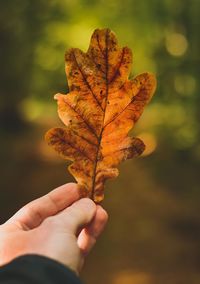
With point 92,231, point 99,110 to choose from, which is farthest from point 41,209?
point 99,110

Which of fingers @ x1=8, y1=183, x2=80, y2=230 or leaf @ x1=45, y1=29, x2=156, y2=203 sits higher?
leaf @ x1=45, y1=29, x2=156, y2=203

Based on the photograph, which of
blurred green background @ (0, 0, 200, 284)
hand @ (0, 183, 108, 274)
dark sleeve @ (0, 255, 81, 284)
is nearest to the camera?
dark sleeve @ (0, 255, 81, 284)

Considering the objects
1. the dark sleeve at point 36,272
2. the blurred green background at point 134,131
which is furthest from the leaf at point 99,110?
the blurred green background at point 134,131

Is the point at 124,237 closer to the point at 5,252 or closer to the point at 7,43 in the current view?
the point at 7,43

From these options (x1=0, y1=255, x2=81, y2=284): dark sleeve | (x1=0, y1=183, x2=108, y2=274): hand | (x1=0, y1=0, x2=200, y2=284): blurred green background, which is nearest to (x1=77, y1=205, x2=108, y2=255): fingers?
(x1=0, y1=183, x2=108, y2=274): hand

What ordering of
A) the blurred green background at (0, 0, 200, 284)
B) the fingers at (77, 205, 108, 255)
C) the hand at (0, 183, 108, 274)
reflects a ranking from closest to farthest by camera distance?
the hand at (0, 183, 108, 274) < the fingers at (77, 205, 108, 255) < the blurred green background at (0, 0, 200, 284)

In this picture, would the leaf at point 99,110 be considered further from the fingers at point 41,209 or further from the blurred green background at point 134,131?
the blurred green background at point 134,131

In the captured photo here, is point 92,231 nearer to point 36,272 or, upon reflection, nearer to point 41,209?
point 41,209

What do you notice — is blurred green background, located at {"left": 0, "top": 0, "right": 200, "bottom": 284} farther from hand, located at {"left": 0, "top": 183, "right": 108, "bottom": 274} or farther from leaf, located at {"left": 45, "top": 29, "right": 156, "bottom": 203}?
leaf, located at {"left": 45, "top": 29, "right": 156, "bottom": 203}
